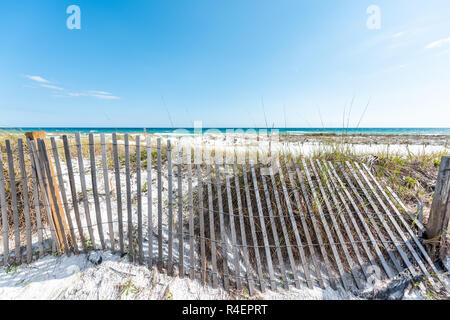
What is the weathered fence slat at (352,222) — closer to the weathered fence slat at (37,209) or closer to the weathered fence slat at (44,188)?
the weathered fence slat at (44,188)

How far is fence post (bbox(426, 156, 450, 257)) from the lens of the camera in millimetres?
2379

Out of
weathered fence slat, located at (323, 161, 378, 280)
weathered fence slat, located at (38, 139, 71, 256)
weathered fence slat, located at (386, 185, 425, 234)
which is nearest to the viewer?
weathered fence slat, located at (38, 139, 71, 256)

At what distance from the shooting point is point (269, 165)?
3260mm

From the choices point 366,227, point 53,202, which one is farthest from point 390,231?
point 53,202

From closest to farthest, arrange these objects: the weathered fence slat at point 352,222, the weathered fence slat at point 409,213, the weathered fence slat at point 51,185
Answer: the weathered fence slat at point 51,185 → the weathered fence slat at point 352,222 → the weathered fence slat at point 409,213

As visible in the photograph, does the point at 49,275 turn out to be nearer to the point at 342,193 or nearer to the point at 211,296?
the point at 211,296

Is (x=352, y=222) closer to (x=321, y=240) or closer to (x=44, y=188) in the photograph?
(x=321, y=240)

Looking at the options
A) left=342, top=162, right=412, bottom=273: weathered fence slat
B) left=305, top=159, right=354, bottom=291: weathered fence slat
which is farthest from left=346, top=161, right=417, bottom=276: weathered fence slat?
left=305, top=159, right=354, bottom=291: weathered fence slat

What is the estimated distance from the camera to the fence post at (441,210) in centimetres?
238

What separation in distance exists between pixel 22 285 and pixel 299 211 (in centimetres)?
353

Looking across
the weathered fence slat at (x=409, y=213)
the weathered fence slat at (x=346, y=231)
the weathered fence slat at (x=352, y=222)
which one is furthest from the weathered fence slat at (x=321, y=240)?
the weathered fence slat at (x=409, y=213)

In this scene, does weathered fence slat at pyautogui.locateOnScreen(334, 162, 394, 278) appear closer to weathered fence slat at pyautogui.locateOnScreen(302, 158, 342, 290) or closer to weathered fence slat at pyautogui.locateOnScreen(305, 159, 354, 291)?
weathered fence slat at pyautogui.locateOnScreen(305, 159, 354, 291)
